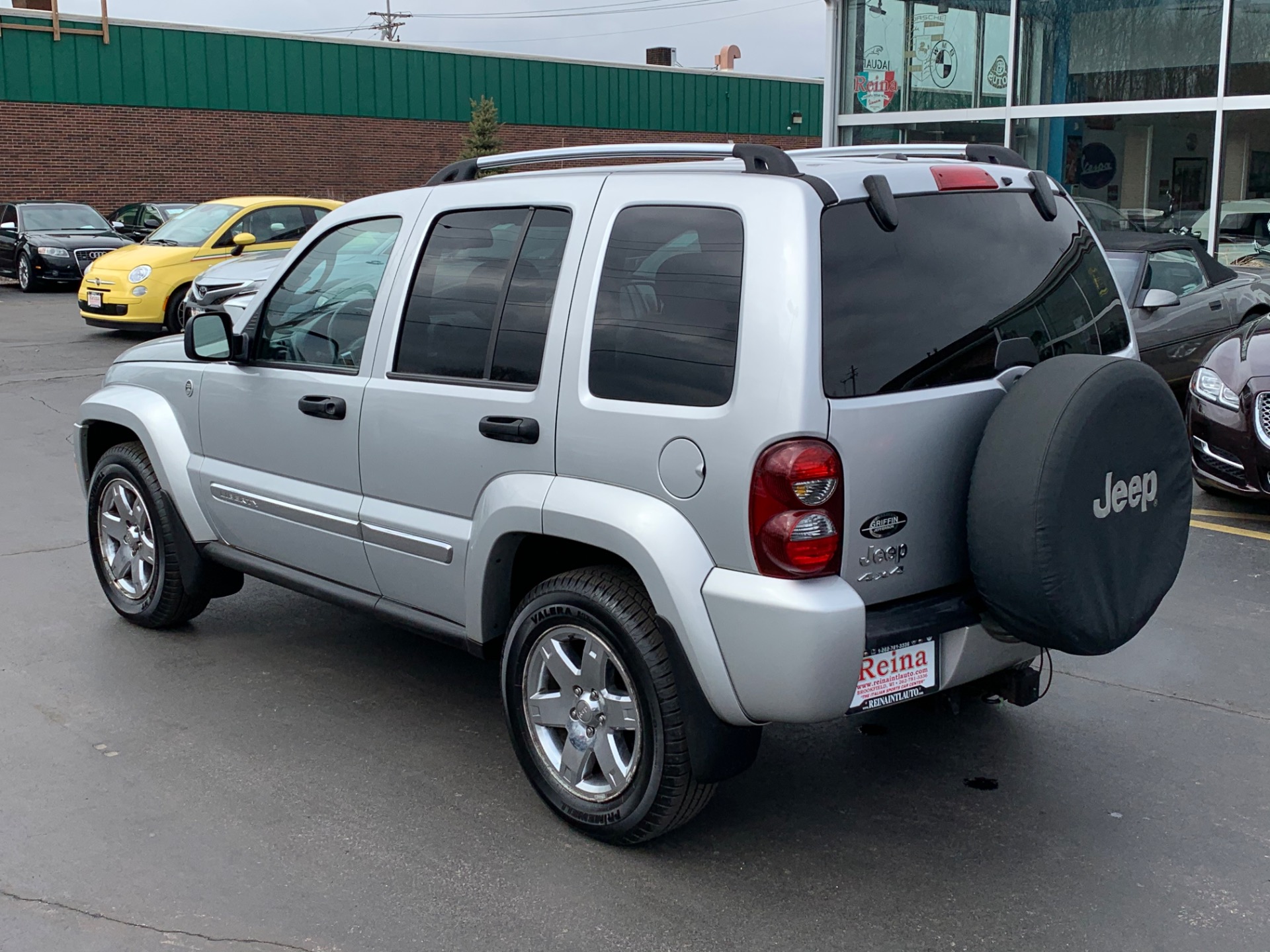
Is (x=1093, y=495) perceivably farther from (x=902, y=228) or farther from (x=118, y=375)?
(x=118, y=375)

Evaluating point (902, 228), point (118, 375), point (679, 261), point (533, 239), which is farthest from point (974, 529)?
point (118, 375)

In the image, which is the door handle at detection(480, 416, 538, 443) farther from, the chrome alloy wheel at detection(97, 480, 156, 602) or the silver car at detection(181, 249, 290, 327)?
the silver car at detection(181, 249, 290, 327)

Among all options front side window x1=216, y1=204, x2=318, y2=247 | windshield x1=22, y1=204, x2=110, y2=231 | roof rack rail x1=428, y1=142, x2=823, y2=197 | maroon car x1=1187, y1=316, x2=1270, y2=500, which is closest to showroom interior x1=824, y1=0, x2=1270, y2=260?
front side window x1=216, y1=204, x2=318, y2=247

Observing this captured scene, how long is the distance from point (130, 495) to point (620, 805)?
3.04 metres

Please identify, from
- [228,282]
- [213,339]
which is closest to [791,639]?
[213,339]

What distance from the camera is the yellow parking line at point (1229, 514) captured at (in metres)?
7.93

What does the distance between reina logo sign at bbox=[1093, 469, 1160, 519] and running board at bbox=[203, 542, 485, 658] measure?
195 centimetres

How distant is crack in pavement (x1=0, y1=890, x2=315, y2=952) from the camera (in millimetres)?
3338

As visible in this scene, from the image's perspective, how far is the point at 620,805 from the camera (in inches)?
149

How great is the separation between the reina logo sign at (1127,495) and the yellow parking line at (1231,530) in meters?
4.25

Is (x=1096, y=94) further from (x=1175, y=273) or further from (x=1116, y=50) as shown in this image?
(x=1175, y=273)

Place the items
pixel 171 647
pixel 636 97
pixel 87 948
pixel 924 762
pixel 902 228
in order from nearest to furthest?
pixel 87 948 → pixel 902 228 → pixel 924 762 → pixel 171 647 → pixel 636 97

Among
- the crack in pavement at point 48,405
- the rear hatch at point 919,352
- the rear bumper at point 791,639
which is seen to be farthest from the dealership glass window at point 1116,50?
the rear bumper at point 791,639

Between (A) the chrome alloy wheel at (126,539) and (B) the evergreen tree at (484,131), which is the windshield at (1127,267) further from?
(B) the evergreen tree at (484,131)
